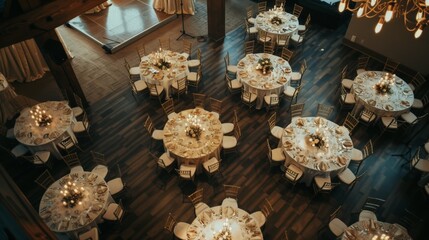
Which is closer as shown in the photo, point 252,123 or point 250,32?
point 252,123

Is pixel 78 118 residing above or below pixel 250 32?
below

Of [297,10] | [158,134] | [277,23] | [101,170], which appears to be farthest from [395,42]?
[101,170]

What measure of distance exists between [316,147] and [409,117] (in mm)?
3157

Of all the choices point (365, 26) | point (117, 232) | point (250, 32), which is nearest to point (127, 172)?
point (117, 232)

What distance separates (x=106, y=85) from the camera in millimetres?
10508

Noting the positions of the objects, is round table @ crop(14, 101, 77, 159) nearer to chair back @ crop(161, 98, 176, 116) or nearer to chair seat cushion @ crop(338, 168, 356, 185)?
chair back @ crop(161, 98, 176, 116)

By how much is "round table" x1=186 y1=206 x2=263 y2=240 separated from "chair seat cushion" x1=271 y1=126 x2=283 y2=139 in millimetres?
2557

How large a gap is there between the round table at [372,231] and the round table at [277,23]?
682cm

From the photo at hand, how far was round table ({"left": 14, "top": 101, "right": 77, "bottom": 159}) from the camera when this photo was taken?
7.95 meters

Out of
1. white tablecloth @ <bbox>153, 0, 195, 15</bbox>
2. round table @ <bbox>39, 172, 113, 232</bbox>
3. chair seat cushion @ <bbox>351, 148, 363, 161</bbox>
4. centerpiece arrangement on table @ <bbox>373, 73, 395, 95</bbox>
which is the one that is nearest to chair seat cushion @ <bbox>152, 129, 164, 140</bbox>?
round table @ <bbox>39, 172, 113, 232</bbox>

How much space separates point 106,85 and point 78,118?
5.33 feet

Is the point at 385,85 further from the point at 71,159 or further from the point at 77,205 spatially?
the point at 71,159

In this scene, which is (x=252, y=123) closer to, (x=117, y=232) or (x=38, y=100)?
(x=117, y=232)

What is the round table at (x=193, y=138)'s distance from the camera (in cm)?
767
